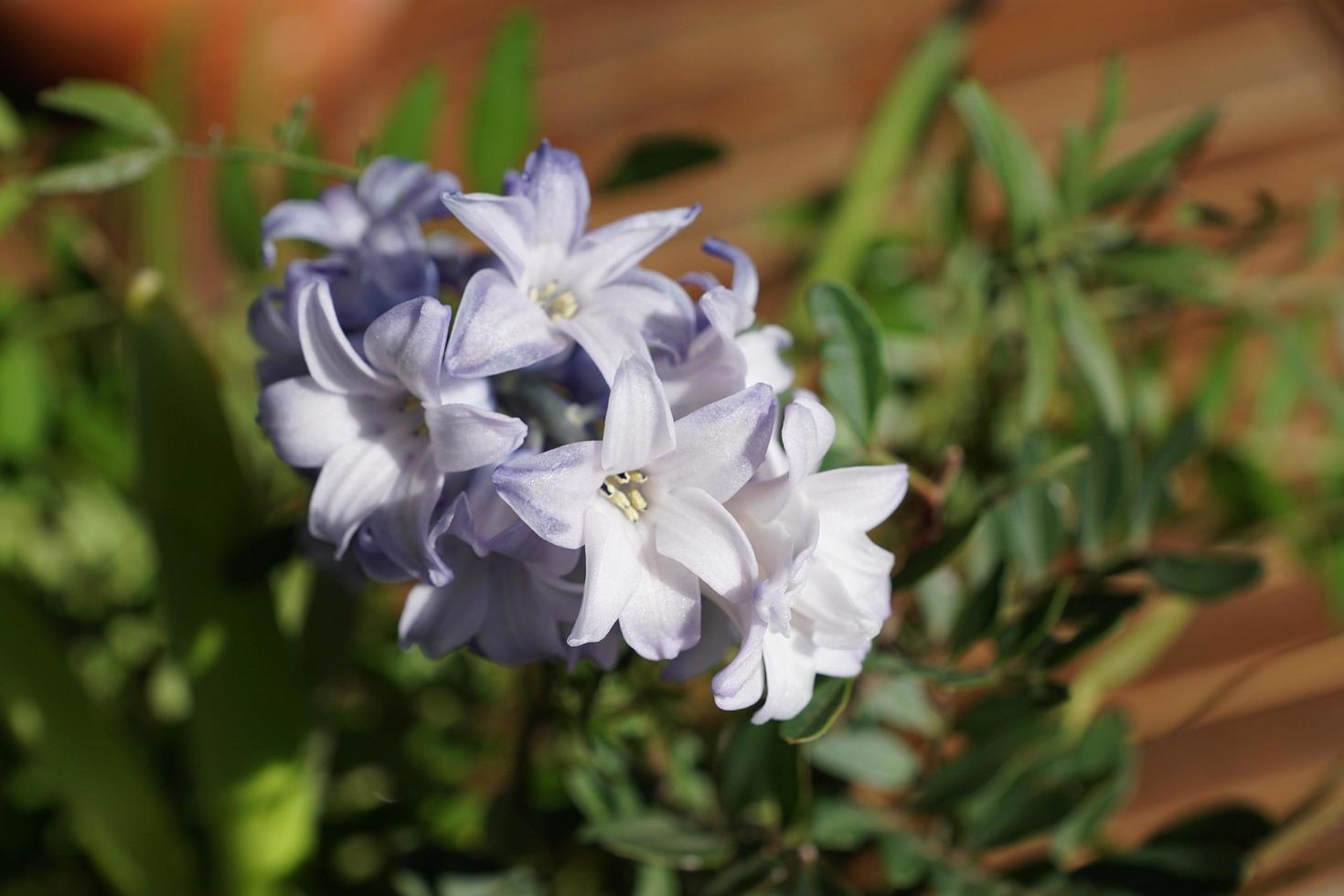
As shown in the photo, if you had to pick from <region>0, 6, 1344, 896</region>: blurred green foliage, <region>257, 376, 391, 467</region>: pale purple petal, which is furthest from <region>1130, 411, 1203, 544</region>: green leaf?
<region>257, 376, 391, 467</region>: pale purple petal

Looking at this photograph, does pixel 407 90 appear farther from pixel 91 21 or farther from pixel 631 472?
pixel 91 21

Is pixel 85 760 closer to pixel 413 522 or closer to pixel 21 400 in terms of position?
pixel 21 400

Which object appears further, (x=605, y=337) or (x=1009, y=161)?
(x=1009, y=161)

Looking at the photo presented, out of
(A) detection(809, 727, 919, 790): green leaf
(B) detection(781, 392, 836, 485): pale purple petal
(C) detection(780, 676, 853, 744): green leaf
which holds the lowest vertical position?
(A) detection(809, 727, 919, 790): green leaf

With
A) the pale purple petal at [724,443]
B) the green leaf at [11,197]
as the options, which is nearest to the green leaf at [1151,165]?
the pale purple petal at [724,443]

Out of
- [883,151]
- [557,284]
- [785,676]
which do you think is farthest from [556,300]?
[883,151]

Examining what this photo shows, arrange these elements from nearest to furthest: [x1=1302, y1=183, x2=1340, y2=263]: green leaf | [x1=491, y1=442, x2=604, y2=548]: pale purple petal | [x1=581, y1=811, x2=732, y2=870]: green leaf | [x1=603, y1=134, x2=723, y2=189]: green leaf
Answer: [x1=491, y1=442, x2=604, y2=548]: pale purple petal < [x1=581, y1=811, x2=732, y2=870]: green leaf < [x1=603, y1=134, x2=723, y2=189]: green leaf < [x1=1302, y1=183, x2=1340, y2=263]: green leaf

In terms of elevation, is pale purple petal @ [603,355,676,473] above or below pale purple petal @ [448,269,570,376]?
below

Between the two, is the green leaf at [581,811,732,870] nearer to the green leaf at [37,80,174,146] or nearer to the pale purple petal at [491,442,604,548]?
the pale purple petal at [491,442,604,548]
